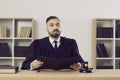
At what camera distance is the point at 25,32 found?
209 inches

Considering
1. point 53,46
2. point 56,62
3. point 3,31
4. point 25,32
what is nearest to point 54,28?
point 53,46

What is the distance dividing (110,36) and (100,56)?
47 cm

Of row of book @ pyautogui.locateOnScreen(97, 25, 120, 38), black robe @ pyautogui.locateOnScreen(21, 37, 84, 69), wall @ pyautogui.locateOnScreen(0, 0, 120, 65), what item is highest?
wall @ pyautogui.locateOnScreen(0, 0, 120, 65)

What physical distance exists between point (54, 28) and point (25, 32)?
6.76 ft

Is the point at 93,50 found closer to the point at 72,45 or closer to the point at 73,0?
the point at 73,0

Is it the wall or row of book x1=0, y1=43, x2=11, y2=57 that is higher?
the wall

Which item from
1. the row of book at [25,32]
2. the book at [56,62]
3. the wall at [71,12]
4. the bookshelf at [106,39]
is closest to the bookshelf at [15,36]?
the row of book at [25,32]

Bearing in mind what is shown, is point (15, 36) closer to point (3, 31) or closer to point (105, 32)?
point (3, 31)

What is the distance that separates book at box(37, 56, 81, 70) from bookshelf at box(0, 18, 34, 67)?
262 centimetres

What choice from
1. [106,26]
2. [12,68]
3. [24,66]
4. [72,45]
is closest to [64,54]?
[72,45]

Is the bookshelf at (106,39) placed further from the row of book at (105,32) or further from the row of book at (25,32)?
the row of book at (25,32)

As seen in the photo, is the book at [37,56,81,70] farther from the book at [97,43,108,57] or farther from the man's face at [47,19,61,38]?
the book at [97,43,108,57]

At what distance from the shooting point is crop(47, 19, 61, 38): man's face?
3.33 meters

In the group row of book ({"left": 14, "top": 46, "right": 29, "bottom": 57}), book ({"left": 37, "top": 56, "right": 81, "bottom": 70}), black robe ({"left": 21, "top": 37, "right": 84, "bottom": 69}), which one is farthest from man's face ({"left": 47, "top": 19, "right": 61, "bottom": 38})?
row of book ({"left": 14, "top": 46, "right": 29, "bottom": 57})
